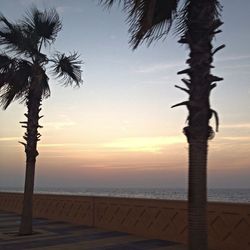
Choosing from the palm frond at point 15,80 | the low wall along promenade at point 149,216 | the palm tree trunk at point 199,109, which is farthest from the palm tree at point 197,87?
the palm frond at point 15,80

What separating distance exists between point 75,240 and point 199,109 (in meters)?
8.17

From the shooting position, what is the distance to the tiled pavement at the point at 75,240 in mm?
12211

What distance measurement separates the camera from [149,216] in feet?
46.1

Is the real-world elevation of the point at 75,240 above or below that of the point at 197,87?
below

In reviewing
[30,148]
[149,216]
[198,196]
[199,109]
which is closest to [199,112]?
[199,109]

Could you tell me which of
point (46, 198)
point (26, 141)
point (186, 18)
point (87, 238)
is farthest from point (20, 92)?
point (186, 18)

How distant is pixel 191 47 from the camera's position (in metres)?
6.95

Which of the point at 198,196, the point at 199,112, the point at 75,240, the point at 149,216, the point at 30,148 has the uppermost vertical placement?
the point at 30,148

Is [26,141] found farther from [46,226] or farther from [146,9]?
[146,9]

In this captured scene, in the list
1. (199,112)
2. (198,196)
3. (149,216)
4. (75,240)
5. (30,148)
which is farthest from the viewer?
(30,148)

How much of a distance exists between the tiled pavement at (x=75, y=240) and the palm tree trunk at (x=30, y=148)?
56cm

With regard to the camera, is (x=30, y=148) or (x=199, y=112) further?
(x=30, y=148)

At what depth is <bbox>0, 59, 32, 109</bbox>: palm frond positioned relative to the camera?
1468 centimetres

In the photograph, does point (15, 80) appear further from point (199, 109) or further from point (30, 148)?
point (199, 109)
